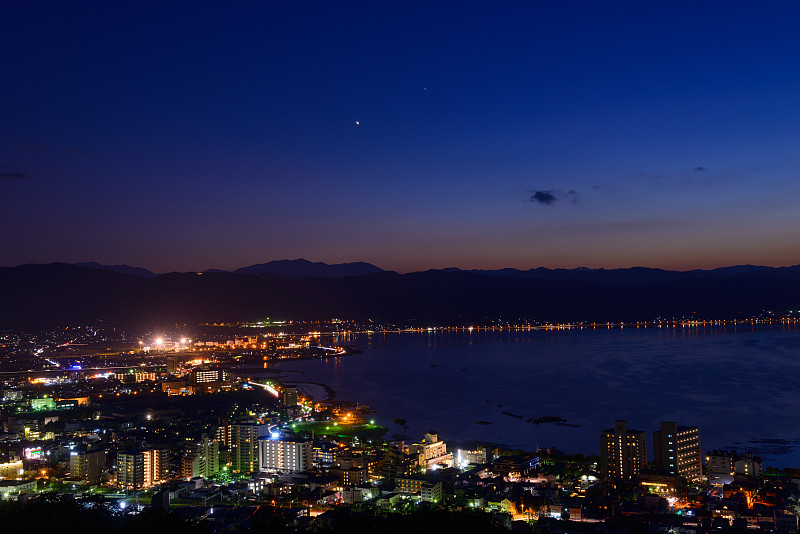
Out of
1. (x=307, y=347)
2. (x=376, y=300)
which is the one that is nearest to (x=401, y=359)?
(x=307, y=347)

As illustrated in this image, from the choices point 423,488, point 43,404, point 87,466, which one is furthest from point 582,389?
point 43,404

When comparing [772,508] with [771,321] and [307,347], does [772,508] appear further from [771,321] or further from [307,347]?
[771,321]

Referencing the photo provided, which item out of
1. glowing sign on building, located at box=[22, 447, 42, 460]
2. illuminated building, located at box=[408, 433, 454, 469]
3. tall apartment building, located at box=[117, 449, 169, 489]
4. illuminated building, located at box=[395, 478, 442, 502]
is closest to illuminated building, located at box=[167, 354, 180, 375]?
glowing sign on building, located at box=[22, 447, 42, 460]

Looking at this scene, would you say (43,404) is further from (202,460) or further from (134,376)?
(202,460)

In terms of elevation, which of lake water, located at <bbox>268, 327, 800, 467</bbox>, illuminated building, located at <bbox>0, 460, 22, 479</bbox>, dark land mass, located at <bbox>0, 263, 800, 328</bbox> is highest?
dark land mass, located at <bbox>0, 263, 800, 328</bbox>

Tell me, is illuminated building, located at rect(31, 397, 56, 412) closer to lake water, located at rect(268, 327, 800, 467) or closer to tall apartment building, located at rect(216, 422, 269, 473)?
lake water, located at rect(268, 327, 800, 467)

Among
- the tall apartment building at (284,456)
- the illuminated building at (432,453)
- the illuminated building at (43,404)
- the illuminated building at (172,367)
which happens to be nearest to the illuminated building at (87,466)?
the tall apartment building at (284,456)

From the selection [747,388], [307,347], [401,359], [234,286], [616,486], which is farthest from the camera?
[234,286]

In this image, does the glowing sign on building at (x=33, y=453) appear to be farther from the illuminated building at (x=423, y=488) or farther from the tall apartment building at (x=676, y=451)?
the tall apartment building at (x=676, y=451)
